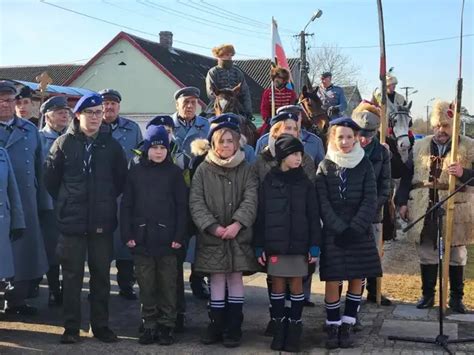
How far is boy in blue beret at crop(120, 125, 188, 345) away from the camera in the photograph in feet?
16.6

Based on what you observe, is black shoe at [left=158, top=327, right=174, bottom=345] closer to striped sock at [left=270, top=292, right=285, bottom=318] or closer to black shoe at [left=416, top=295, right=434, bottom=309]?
striped sock at [left=270, top=292, right=285, bottom=318]

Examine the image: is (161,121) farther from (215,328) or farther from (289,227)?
(215,328)

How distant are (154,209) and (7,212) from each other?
53.5 inches

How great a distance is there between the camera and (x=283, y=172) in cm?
498

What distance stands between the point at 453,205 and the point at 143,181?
10.1 feet

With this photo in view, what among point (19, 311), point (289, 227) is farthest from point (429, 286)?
point (19, 311)

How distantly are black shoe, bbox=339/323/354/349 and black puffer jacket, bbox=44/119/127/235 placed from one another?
2138 millimetres

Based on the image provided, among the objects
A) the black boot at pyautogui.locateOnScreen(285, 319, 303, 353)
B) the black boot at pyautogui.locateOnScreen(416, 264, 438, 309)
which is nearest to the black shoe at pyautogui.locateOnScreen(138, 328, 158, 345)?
the black boot at pyautogui.locateOnScreen(285, 319, 303, 353)

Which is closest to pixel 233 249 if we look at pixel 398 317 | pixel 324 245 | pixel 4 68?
pixel 324 245

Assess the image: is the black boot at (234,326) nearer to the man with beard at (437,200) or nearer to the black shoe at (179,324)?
the black shoe at (179,324)

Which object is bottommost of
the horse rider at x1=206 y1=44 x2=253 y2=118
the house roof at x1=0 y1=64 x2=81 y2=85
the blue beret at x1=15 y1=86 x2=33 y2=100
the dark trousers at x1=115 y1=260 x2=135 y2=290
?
the dark trousers at x1=115 y1=260 x2=135 y2=290

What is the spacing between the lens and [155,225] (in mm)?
5043

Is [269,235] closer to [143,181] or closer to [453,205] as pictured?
[143,181]

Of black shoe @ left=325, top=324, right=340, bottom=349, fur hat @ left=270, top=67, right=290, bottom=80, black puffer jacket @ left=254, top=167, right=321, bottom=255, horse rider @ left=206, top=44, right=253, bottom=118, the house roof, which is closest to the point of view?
black puffer jacket @ left=254, top=167, right=321, bottom=255
